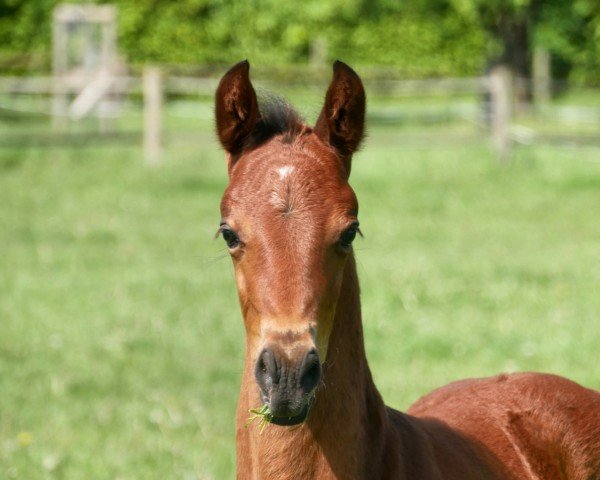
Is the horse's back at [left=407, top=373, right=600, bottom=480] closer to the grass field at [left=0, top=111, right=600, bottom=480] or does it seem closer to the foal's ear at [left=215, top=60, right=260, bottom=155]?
the grass field at [left=0, top=111, right=600, bottom=480]

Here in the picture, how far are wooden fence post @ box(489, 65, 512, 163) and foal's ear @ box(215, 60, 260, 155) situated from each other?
15498 mm

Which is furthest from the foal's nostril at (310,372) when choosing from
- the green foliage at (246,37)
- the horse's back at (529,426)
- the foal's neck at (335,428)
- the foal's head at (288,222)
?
the green foliage at (246,37)

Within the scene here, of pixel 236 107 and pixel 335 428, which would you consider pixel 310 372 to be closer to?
pixel 335 428

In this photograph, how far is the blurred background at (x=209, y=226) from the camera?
21.7 feet

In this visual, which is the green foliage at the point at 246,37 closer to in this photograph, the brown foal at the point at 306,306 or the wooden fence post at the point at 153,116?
the wooden fence post at the point at 153,116

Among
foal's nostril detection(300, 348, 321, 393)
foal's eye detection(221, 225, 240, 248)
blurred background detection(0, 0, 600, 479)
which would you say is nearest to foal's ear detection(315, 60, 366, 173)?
foal's eye detection(221, 225, 240, 248)

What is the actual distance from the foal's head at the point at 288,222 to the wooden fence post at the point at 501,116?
15.5m

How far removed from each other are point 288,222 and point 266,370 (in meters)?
0.43

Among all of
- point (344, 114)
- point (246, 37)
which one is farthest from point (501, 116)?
point (344, 114)

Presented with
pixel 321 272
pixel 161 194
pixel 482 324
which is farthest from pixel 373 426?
pixel 161 194

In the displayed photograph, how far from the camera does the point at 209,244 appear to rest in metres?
12.2

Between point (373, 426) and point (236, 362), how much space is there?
4348 mm

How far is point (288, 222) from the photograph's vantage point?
2920mm

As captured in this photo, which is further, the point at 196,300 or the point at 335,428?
the point at 196,300
